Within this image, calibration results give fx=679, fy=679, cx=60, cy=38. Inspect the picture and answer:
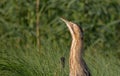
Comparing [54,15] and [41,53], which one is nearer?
[41,53]

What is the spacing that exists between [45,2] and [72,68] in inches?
144

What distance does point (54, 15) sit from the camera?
934cm

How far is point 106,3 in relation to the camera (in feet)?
30.9

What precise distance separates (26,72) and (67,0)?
3.03m

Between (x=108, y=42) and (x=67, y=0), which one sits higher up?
(x=67, y=0)

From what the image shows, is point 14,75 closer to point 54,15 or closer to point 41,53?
point 41,53

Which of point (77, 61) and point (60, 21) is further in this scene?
point (60, 21)

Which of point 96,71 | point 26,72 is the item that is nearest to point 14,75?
point 26,72

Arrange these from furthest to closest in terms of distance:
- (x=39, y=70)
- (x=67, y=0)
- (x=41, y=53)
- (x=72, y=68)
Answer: (x=67, y=0) < (x=41, y=53) < (x=39, y=70) < (x=72, y=68)

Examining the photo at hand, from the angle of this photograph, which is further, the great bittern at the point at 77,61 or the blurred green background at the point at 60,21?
the blurred green background at the point at 60,21

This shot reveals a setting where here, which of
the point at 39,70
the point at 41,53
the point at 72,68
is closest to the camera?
the point at 72,68

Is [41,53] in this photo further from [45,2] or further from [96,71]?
[45,2]

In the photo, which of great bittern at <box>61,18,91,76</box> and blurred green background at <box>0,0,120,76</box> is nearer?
great bittern at <box>61,18,91,76</box>

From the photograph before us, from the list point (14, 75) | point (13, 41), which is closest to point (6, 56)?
point (14, 75)
